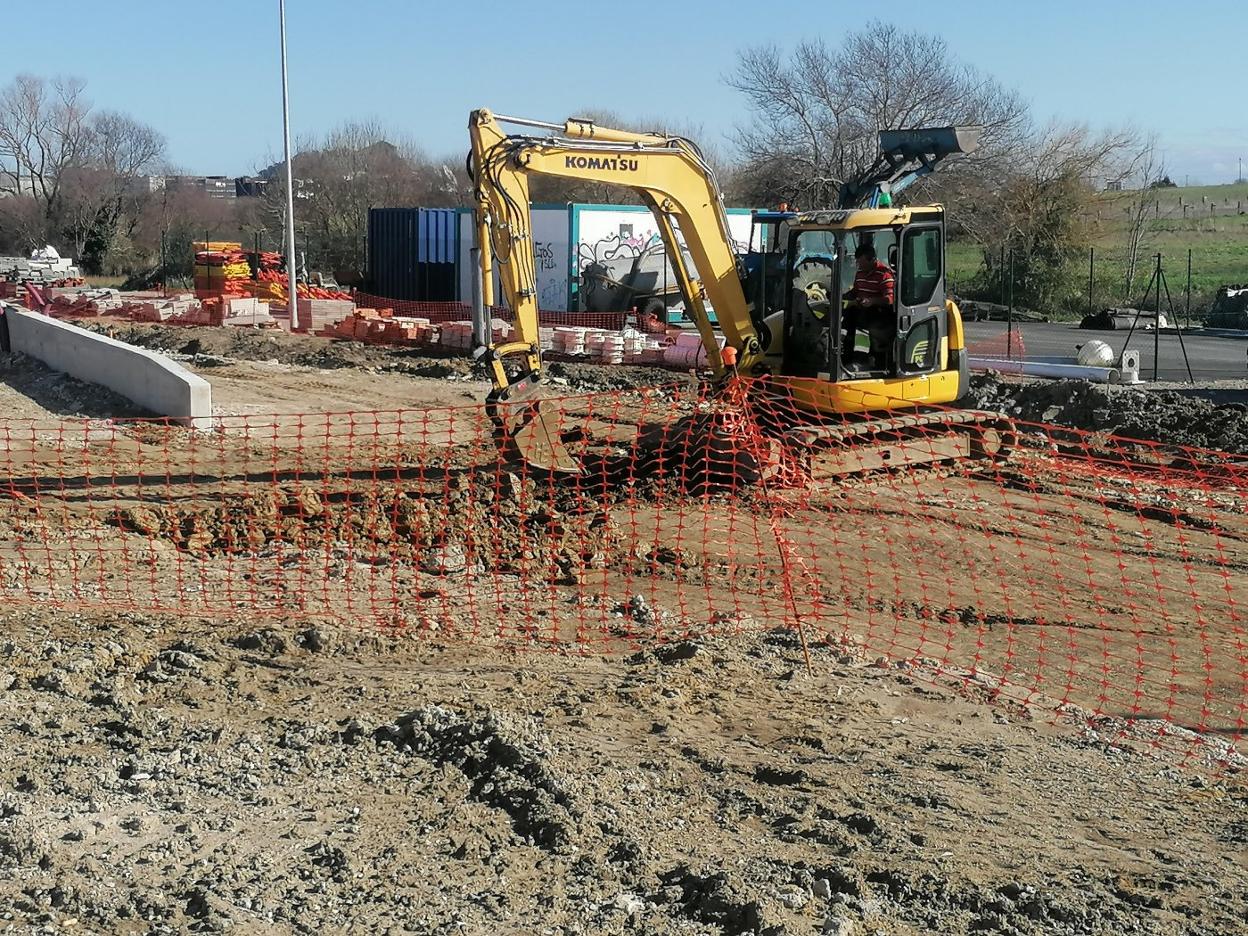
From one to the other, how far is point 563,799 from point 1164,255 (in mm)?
48141

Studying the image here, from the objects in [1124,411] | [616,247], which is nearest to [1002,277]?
[616,247]

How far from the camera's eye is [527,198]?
11.9 meters

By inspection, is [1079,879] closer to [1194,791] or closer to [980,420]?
[1194,791]

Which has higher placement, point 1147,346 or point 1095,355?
point 1147,346

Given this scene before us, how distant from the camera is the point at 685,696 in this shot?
7.35 metres

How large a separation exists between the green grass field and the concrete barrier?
2867 centimetres

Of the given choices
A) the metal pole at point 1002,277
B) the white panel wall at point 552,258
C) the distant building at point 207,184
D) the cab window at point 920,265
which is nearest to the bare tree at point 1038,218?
the metal pole at point 1002,277

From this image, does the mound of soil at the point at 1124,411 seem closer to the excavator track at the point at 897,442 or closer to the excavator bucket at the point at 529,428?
the excavator track at the point at 897,442

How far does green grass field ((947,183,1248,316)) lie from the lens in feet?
130

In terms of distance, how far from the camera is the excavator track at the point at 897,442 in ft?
39.9

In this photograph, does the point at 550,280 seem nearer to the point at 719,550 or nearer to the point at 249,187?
the point at 719,550

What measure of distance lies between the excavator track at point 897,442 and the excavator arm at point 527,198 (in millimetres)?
2237

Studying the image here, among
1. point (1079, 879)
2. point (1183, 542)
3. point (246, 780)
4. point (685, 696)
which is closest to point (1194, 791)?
point (1079, 879)

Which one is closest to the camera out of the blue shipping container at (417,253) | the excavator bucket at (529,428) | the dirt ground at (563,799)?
the dirt ground at (563,799)
